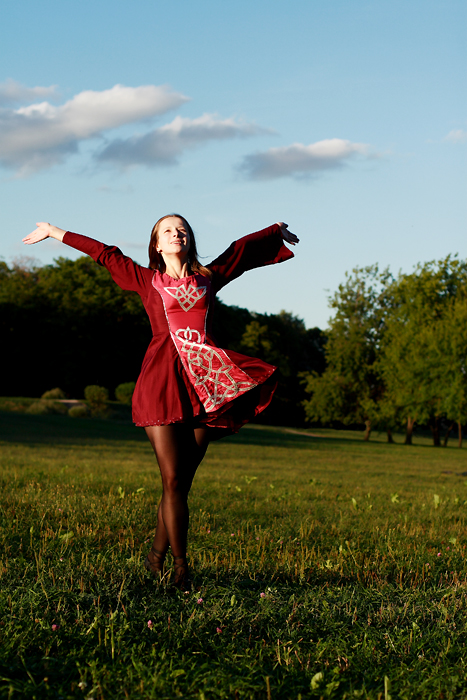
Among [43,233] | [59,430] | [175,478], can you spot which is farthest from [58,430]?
[175,478]

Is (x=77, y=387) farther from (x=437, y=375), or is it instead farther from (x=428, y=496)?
(x=428, y=496)

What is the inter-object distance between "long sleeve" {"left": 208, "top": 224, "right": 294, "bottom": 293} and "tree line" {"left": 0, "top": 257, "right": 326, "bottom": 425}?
4444 cm

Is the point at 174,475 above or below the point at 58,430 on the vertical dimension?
above

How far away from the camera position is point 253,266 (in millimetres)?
4922

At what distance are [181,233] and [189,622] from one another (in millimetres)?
2591

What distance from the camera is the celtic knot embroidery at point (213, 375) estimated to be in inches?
166

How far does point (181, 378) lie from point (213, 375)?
218 millimetres

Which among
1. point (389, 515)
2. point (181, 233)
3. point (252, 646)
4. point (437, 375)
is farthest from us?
point (437, 375)

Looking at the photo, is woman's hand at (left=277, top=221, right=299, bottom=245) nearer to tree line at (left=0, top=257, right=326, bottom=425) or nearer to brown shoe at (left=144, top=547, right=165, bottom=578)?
brown shoe at (left=144, top=547, right=165, bottom=578)

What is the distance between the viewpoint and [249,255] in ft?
16.0

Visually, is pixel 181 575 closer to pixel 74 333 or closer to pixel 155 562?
pixel 155 562

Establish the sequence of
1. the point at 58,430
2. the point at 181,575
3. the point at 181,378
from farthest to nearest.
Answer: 1. the point at 58,430
2. the point at 181,378
3. the point at 181,575

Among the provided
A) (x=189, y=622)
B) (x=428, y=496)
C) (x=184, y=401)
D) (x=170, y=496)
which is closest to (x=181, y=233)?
(x=184, y=401)

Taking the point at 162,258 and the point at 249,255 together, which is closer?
the point at 162,258
